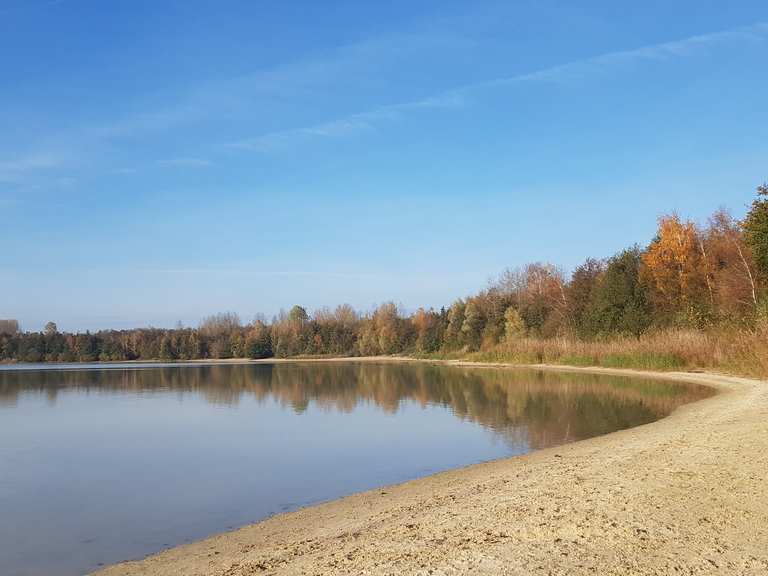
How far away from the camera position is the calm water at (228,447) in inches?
327

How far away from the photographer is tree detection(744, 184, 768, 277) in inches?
907

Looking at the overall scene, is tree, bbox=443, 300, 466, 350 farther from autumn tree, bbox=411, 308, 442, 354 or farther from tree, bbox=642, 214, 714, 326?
tree, bbox=642, 214, 714, 326

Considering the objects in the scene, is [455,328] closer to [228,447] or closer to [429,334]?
[429,334]

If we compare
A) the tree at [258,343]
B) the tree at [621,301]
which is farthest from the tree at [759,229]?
the tree at [258,343]

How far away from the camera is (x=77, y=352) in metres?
88.6

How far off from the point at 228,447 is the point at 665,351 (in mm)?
22165

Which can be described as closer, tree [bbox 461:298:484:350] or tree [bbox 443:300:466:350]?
tree [bbox 461:298:484:350]

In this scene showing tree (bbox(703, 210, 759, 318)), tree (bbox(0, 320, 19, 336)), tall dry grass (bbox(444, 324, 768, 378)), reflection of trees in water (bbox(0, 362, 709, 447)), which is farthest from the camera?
tree (bbox(0, 320, 19, 336))

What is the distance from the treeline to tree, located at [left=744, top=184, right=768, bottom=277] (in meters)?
0.04

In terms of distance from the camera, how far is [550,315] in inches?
1858

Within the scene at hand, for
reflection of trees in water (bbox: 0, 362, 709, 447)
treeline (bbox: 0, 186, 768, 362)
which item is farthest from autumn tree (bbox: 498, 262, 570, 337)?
reflection of trees in water (bbox: 0, 362, 709, 447)

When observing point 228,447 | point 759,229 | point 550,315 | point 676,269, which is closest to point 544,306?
point 550,315

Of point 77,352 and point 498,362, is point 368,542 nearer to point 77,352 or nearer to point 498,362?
point 498,362

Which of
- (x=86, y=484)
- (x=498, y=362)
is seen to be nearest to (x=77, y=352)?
(x=498, y=362)
